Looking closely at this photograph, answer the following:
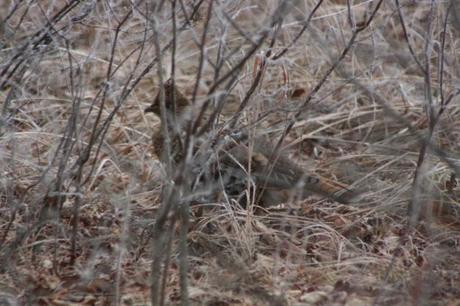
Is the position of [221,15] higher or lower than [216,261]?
higher

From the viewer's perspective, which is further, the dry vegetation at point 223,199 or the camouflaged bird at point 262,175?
the camouflaged bird at point 262,175

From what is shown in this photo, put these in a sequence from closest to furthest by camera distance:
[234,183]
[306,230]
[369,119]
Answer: [306,230]
[234,183]
[369,119]

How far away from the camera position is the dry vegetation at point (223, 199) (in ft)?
15.3

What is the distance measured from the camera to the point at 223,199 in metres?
5.71

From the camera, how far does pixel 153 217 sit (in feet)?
18.9

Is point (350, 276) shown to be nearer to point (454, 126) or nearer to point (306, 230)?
point (306, 230)

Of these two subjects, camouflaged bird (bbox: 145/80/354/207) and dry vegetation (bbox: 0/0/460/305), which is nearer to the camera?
dry vegetation (bbox: 0/0/460/305)

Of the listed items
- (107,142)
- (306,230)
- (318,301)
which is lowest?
(318,301)

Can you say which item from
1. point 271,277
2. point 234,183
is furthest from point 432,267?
point 234,183

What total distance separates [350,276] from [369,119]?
2.43 metres

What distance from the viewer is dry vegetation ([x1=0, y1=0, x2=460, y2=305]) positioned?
15.3ft

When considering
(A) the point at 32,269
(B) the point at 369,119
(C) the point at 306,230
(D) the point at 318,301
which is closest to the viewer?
(D) the point at 318,301

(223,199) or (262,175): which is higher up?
(262,175)

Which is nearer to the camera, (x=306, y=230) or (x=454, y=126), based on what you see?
(x=306, y=230)
